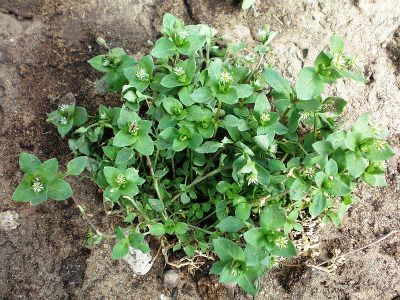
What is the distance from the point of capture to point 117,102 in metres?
2.82

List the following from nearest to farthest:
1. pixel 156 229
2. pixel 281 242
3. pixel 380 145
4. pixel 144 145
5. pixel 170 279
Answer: pixel 281 242
pixel 380 145
pixel 144 145
pixel 156 229
pixel 170 279

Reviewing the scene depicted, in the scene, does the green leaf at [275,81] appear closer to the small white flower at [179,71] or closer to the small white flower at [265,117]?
the small white flower at [265,117]

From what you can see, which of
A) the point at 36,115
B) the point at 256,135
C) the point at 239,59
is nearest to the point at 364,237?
the point at 256,135

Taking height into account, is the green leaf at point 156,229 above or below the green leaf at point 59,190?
below

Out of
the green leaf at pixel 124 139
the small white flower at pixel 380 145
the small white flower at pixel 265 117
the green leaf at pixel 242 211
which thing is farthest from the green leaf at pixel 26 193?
the small white flower at pixel 380 145

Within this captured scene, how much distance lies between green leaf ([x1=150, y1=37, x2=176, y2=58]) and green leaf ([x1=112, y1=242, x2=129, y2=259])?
1234 mm

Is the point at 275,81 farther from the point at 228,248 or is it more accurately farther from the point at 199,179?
the point at 228,248

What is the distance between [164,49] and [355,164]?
1.40m

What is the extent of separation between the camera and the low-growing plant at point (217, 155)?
2.06m

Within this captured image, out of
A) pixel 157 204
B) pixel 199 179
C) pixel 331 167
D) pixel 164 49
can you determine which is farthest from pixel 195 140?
pixel 331 167

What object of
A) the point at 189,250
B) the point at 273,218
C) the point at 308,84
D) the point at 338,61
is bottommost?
the point at 189,250

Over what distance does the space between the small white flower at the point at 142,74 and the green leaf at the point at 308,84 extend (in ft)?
3.27

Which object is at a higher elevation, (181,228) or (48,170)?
(48,170)

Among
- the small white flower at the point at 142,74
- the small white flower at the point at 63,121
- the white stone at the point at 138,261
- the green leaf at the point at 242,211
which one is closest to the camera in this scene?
the green leaf at the point at 242,211
